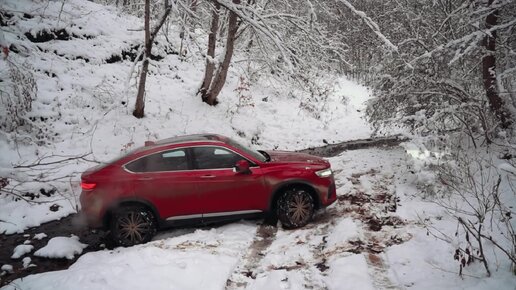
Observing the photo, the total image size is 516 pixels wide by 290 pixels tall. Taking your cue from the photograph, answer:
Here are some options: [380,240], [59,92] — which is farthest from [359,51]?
[380,240]

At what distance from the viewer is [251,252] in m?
5.80

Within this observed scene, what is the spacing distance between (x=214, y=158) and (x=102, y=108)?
22.4ft

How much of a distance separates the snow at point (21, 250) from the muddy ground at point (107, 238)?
8 cm

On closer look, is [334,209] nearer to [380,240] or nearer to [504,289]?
[380,240]

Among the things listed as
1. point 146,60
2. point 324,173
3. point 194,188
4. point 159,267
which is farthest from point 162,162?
point 146,60

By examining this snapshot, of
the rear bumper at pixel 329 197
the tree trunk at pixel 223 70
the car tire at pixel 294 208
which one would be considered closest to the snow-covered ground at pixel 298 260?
the car tire at pixel 294 208

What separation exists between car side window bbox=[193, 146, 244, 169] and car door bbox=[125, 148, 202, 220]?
23 cm

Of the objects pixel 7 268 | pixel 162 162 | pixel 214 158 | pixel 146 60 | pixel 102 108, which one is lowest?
pixel 7 268

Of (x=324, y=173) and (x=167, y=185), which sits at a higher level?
(x=324, y=173)

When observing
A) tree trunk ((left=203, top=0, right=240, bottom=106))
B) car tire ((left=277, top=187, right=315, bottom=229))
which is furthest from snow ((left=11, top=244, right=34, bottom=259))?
tree trunk ((left=203, top=0, right=240, bottom=106))

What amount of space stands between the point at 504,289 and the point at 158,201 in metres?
5.11

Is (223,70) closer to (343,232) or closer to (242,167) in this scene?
(242,167)

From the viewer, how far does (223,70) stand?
44.2 ft

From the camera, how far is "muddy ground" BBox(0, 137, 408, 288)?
547 cm
